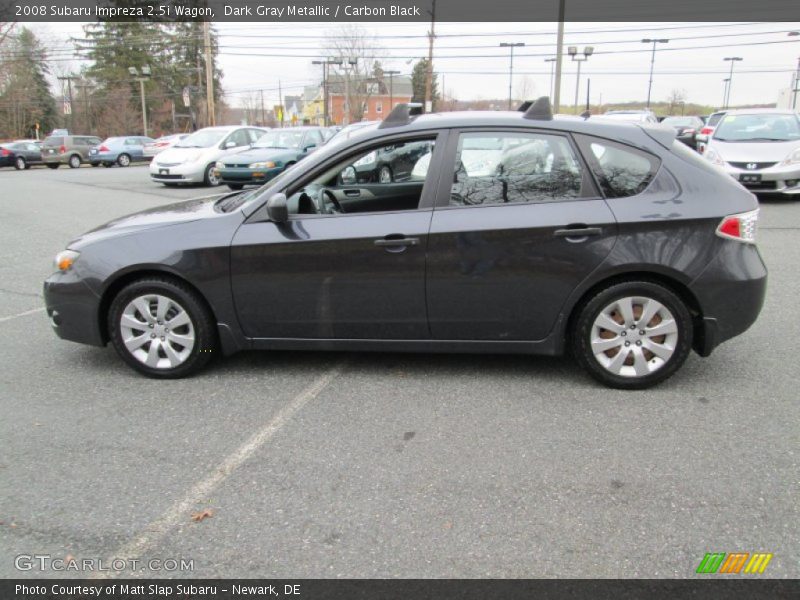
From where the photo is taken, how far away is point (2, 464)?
3.08 m

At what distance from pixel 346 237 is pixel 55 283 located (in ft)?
6.64

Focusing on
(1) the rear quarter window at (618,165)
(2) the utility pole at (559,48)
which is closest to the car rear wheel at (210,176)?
(2) the utility pole at (559,48)

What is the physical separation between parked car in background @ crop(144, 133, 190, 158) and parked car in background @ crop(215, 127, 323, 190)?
4.03 meters

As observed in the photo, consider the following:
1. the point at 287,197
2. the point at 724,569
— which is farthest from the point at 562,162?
the point at 724,569

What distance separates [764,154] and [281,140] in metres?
11.1

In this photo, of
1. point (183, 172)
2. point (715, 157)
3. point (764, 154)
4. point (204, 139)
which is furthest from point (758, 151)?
point (204, 139)

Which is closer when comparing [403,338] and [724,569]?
[724,569]

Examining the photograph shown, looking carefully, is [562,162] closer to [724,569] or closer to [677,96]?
[724,569]

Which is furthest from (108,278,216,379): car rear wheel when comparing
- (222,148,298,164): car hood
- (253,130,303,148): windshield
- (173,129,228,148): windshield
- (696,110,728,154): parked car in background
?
(173,129,228,148): windshield

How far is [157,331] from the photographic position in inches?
159

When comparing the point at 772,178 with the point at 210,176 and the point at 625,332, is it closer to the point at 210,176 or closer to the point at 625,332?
the point at 625,332

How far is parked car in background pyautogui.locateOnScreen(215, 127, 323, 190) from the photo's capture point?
48.4ft

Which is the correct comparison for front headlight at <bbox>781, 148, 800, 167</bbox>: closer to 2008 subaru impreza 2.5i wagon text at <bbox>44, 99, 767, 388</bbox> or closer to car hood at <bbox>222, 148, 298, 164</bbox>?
2008 subaru impreza 2.5i wagon text at <bbox>44, 99, 767, 388</bbox>
